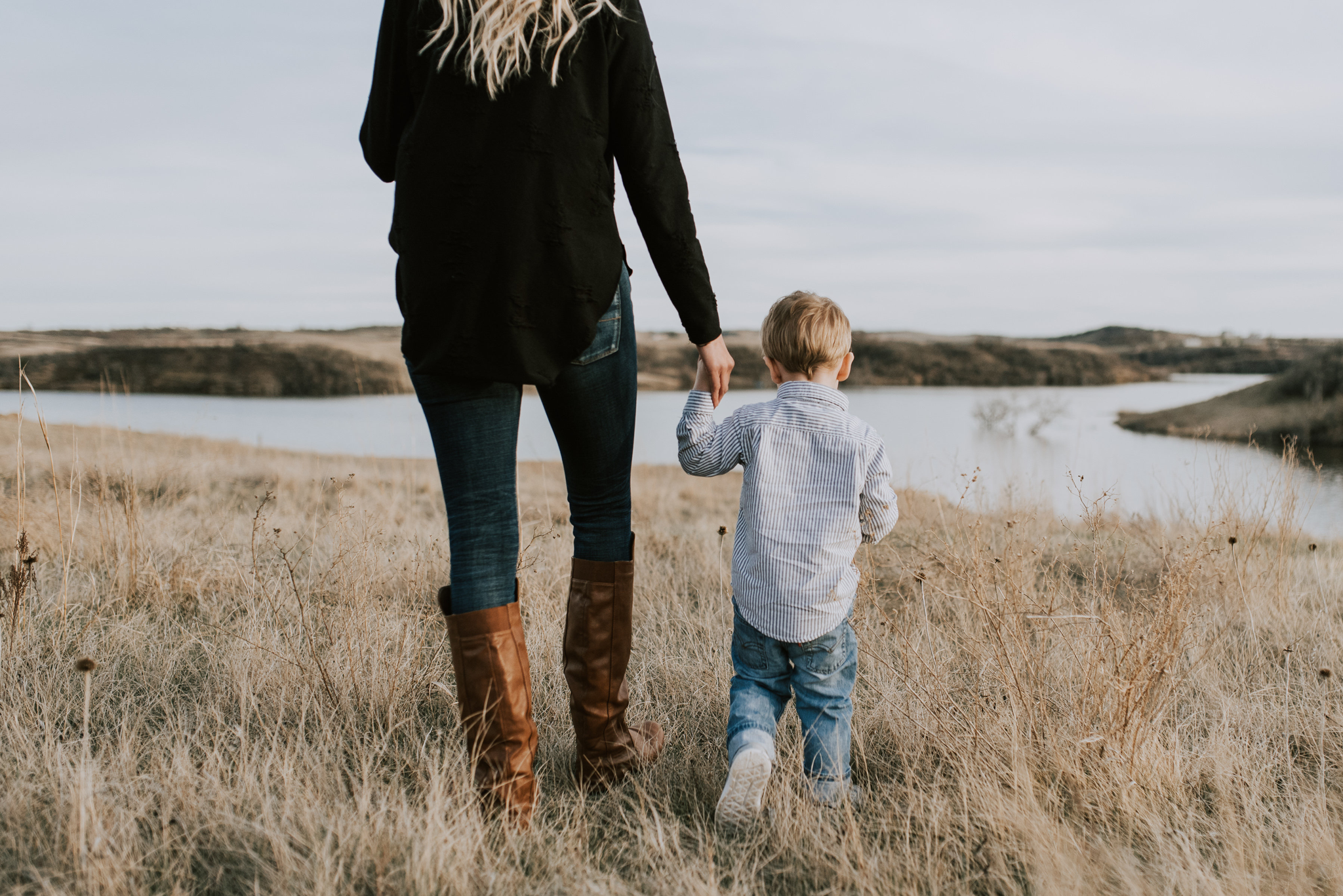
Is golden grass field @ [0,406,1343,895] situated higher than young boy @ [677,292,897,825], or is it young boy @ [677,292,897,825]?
young boy @ [677,292,897,825]

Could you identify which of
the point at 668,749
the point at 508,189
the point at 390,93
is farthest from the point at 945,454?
the point at 390,93

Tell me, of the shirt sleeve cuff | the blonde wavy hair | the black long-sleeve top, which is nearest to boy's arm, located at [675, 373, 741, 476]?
the shirt sleeve cuff

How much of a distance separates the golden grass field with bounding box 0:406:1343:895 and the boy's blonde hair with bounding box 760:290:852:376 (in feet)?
1.82

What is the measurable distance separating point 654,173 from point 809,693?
113cm

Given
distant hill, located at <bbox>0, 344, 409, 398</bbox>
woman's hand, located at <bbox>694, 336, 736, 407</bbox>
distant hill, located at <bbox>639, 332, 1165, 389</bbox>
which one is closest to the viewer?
woman's hand, located at <bbox>694, 336, 736, 407</bbox>

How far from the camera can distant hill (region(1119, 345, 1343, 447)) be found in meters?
20.7

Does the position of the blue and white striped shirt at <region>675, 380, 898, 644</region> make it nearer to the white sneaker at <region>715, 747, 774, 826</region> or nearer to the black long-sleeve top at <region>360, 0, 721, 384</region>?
the white sneaker at <region>715, 747, 774, 826</region>

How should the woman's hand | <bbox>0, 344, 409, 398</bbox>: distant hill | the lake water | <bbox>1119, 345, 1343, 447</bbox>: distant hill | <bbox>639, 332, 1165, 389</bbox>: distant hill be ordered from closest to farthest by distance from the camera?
the woman's hand, the lake water, <bbox>1119, 345, 1343, 447</bbox>: distant hill, <bbox>0, 344, 409, 398</bbox>: distant hill, <bbox>639, 332, 1165, 389</bbox>: distant hill

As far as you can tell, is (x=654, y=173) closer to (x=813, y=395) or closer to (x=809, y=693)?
(x=813, y=395)

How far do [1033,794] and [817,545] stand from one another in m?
0.66

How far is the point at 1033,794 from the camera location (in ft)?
4.85

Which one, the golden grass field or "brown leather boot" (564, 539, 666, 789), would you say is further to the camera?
"brown leather boot" (564, 539, 666, 789)

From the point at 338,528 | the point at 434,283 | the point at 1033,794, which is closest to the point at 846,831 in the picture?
the point at 1033,794

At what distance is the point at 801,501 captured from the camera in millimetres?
1567
